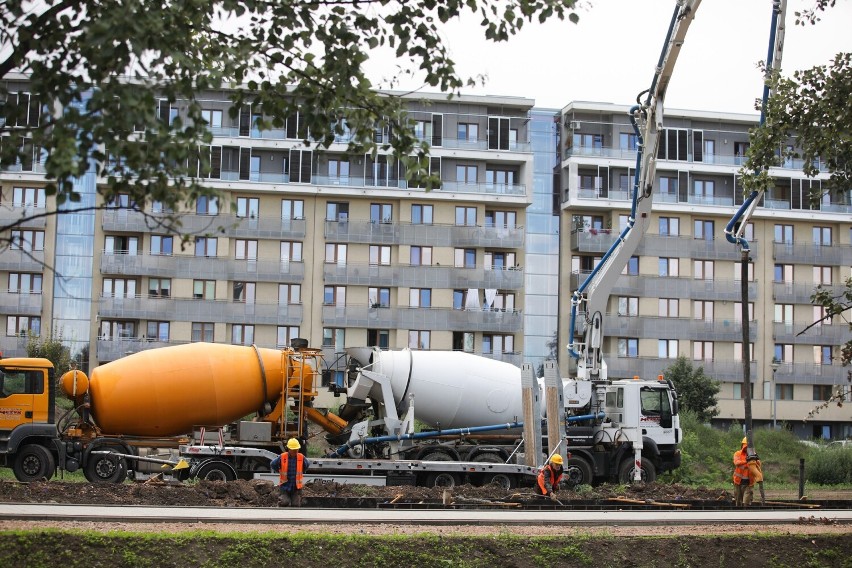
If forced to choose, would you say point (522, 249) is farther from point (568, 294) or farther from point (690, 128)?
point (690, 128)

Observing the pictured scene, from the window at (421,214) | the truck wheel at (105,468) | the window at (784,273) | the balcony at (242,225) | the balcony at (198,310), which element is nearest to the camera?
the truck wheel at (105,468)

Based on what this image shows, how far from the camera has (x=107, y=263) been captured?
62031mm

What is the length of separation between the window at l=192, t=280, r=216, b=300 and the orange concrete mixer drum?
34.0 m

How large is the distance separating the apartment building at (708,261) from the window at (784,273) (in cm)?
9

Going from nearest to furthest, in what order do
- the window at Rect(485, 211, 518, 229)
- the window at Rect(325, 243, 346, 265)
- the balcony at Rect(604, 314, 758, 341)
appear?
the window at Rect(325, 243, 346, 265) → the window at Rect(485, 211, 518, 229) → the balcony at Rect(604, 314, 758, 341)

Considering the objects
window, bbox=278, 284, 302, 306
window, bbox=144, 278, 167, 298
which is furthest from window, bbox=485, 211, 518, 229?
window, bbox=144, 278, 167, 298

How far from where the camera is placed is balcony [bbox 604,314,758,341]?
6762cm

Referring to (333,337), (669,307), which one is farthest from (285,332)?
(669,307)

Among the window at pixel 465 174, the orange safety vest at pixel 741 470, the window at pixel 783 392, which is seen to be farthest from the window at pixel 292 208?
the orange safety vest at pixel 741 470

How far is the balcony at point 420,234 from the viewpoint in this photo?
2554 inches

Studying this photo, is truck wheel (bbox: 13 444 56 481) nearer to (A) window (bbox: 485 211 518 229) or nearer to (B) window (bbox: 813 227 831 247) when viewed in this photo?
(A) window (bbox: 485 211 518 229)

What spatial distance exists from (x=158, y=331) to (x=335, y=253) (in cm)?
1084

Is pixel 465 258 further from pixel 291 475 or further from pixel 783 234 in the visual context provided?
pixel 291 475

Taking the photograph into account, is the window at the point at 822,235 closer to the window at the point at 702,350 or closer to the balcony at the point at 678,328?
the balcony at the point at 678,328
